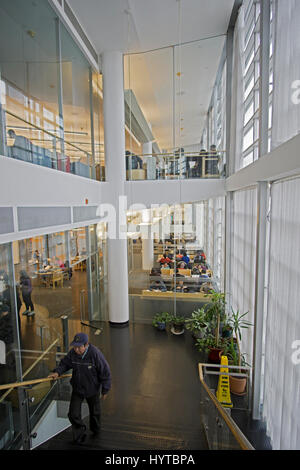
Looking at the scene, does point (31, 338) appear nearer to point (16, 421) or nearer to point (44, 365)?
point (44, 365)

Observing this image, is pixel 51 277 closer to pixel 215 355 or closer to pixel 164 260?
pixel 215 355

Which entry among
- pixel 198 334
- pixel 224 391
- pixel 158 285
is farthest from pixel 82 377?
pixel 158 285

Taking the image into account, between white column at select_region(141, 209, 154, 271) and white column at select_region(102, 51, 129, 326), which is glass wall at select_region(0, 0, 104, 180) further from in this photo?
white column at select_region(141, 209, 154, 271)

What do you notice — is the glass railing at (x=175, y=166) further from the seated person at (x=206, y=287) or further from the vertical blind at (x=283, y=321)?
the vertical blind at (x=283, y=321)

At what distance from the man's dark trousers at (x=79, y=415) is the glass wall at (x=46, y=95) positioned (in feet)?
11.7

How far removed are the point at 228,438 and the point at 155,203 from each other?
6.21m

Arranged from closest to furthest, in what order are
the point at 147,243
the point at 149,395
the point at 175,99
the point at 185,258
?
the point at 149,395, the point at 147,243, the point at 185,258, the point at 175,99

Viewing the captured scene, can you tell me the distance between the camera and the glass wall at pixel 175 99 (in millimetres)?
8094

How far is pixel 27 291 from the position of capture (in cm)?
475

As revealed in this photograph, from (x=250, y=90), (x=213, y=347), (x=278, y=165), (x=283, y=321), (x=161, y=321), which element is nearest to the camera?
(x=278, y=165)

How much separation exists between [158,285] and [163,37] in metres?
6.99

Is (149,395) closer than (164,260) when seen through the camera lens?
Yes
